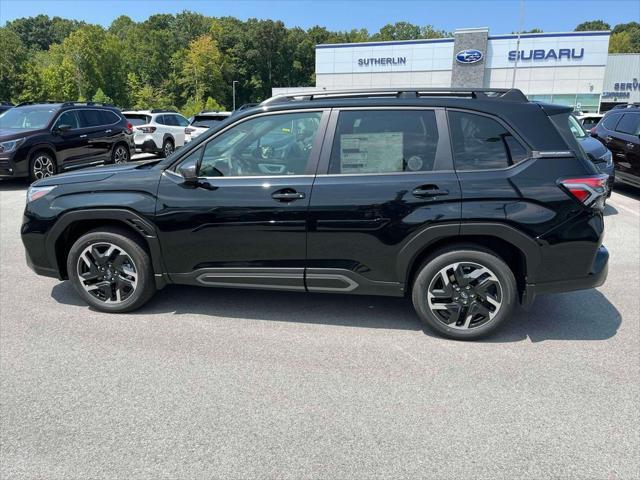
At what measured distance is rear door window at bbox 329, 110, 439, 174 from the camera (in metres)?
3.60

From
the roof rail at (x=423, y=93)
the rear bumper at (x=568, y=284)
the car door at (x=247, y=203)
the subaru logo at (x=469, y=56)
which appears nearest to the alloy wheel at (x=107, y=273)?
the car door at (x=247, y=203)

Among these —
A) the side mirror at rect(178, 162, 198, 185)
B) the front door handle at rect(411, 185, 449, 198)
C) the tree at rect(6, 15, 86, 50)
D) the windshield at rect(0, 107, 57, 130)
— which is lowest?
the front door handle at rect(411, 185, 449, 198)

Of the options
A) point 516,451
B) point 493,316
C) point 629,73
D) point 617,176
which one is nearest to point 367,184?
point 493,316

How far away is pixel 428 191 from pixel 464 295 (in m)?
0.86

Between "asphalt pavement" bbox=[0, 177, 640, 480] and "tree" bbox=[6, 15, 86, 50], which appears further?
"tree" bbox=[6, 15, 86, 50]

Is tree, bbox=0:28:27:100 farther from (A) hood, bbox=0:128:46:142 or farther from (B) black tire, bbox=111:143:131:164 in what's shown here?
(A) hood, bbox=0:128:46:142

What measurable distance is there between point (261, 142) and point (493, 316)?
2.28 metres

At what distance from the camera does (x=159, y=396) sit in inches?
117

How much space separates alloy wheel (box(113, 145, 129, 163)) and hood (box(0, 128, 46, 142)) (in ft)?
7.88

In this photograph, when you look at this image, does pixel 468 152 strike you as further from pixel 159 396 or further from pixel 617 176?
pixel 617 176

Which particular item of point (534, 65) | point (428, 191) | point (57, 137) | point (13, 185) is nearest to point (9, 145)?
point (57, 137)

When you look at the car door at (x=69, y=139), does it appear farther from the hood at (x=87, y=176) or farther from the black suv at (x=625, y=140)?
the black suv at (x=625, y=140)

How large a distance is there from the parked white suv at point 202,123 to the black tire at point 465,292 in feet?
44.6

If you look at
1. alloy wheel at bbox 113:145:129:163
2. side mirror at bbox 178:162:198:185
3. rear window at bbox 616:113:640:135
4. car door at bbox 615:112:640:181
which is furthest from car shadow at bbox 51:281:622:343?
alloy wheel at bbox 113:145:129:163
